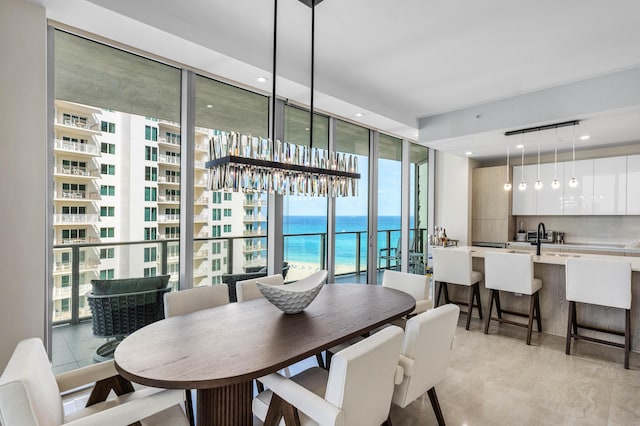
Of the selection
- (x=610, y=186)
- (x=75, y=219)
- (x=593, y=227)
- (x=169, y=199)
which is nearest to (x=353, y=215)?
(x=169, y=199)

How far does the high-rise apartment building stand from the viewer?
2551 mm

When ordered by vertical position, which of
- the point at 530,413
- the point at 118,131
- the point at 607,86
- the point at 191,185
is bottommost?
the point at 530,413

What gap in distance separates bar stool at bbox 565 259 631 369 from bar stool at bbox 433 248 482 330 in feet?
3.20

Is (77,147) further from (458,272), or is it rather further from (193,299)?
(458,272)

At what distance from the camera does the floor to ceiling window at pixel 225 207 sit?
323 centimetres

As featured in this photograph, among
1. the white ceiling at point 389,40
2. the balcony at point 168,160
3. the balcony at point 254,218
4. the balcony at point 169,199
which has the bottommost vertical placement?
the balcony at point 254,218

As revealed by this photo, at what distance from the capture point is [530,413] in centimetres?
235

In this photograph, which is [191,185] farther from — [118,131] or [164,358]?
[164,358]

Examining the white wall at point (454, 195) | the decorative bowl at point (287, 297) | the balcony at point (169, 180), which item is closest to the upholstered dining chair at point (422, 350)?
the decorative bowl at point (287, 297)

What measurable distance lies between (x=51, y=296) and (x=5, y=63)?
1.54 m

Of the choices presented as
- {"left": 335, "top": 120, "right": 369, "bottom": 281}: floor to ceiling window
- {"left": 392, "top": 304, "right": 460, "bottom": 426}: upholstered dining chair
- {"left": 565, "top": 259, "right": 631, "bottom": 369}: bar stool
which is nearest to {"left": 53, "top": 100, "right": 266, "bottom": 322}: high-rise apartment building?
{"left": 392, "top": 304, "right": 460, "bottom": 426}: upholstered dining chair

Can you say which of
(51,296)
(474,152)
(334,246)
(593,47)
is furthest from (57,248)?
(474,152)

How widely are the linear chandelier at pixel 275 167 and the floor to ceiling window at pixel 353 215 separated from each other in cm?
189

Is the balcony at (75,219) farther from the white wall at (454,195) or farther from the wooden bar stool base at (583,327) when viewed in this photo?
the white wall at (454,195)
